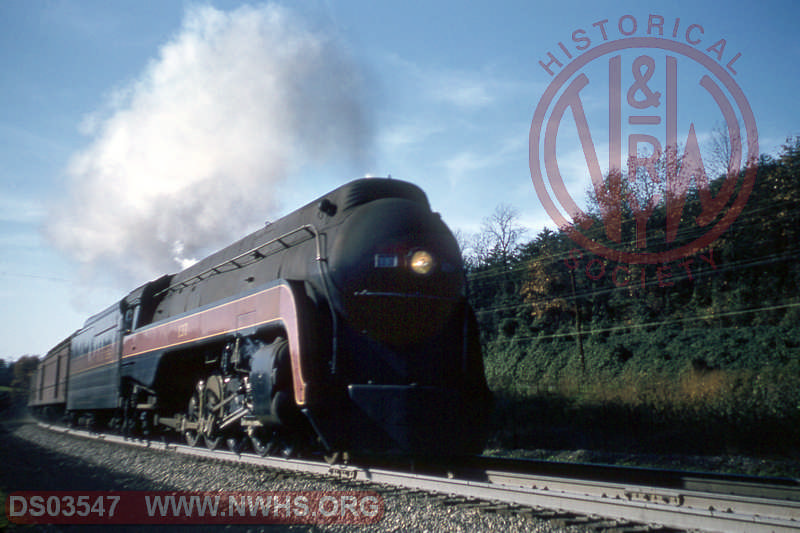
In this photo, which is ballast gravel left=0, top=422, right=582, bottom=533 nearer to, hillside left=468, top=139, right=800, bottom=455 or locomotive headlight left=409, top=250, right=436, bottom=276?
locomotive headlight left=409, top=250, right=436, bottom=276

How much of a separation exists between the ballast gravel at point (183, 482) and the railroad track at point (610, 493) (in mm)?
208

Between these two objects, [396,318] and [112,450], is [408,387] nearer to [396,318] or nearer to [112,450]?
[396,318]

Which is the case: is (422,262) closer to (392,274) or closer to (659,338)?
(392,274)

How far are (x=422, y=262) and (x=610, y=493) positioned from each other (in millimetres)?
2836

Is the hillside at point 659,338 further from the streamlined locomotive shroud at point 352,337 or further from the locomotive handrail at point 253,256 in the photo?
the locomotive handrail at point 253,256

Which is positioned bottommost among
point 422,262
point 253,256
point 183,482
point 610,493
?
point 183,482

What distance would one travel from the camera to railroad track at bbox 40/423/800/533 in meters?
3.76

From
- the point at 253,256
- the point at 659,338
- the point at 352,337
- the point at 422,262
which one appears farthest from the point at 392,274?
the point at 659,338

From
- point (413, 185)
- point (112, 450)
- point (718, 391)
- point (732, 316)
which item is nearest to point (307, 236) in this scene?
point (413, 185)

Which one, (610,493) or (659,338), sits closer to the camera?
(610,493)

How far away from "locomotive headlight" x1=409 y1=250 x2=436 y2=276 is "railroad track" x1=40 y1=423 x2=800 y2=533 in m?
2.08

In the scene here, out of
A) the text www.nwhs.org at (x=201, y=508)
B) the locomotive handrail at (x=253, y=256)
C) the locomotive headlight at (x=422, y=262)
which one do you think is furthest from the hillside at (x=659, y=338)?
the text www.nwhs.org at (x=201, y=508)

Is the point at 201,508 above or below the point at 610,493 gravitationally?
below

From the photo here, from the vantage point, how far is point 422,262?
6.17 metres
